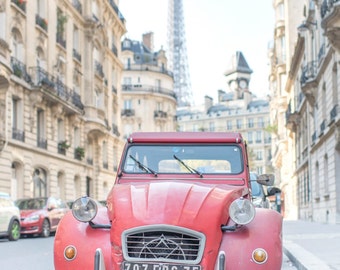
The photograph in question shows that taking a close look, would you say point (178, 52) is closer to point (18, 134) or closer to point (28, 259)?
point (18, 134)

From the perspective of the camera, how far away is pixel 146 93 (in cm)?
7850

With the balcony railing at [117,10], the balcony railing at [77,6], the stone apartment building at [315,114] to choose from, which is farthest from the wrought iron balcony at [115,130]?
the stone apartment building at [315,114]

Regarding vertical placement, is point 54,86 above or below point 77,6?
below

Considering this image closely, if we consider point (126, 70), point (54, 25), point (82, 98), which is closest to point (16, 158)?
point (54, 25)

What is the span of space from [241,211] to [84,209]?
1.64 metres

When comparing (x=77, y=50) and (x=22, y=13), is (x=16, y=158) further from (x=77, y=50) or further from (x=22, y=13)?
(x=77, y=50)

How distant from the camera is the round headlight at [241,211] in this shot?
6.08 m

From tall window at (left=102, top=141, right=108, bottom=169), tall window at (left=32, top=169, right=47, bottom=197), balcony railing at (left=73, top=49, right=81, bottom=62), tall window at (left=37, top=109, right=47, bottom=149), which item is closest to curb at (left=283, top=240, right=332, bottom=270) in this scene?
tall window at (left=32, top=169, right=47, bottom=197)

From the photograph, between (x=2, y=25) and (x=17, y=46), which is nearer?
(x=2, y=25)

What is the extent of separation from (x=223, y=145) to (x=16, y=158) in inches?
946

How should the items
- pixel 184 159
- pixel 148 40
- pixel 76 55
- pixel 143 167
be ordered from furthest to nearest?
1. pixel 148 40
2. pixel 76 55
3. pixel 184 159
4. pixel 143 167

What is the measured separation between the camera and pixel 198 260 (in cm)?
574

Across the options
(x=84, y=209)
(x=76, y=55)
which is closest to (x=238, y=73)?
(x=76, y=55)

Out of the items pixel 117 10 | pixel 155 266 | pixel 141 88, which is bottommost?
pixel 155 266
